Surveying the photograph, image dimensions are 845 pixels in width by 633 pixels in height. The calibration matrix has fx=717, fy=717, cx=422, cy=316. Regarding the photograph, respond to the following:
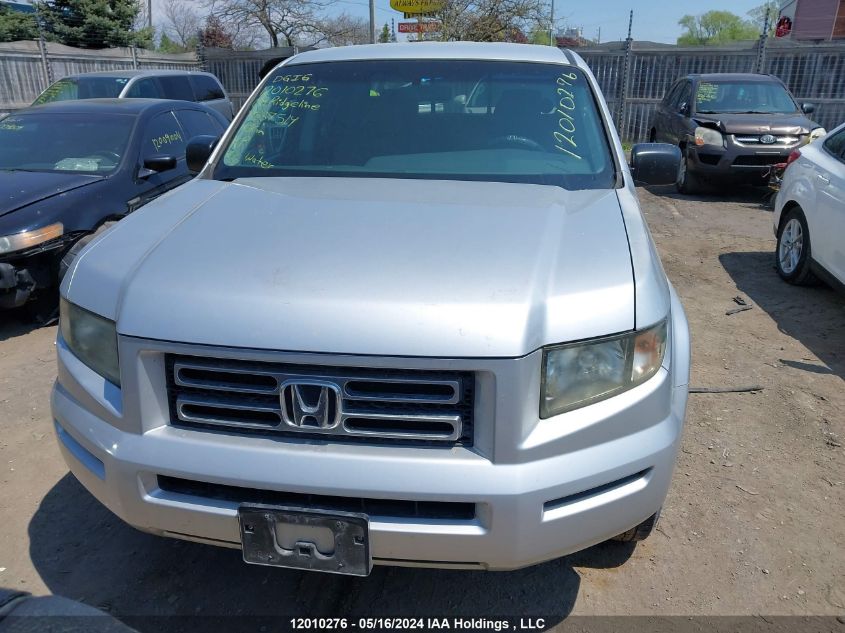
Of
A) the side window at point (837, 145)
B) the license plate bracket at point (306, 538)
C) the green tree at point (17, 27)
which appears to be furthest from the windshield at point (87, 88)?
the green tree at point (17, 27)

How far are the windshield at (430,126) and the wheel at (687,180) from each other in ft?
25.2

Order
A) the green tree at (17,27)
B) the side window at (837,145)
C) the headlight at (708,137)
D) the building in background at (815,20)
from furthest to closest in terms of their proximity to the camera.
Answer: the building in background at (815,20) < the green tree at (17,27) < the headlight at (708,137) < the side window at (837,145)

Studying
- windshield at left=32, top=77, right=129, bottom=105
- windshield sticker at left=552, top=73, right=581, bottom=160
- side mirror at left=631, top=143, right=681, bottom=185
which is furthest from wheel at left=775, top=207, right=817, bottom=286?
windshield at left=32, top=77, right=129, bottom=105

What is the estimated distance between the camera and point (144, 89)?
11.0 metres

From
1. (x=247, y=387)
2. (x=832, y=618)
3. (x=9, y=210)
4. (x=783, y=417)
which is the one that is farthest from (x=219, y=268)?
(x=9, y=210)

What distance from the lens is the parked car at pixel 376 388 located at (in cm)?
196

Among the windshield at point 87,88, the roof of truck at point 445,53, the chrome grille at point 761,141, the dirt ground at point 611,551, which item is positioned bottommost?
the dirt ground at point 611,551

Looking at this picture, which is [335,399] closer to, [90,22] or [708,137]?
[708,137]

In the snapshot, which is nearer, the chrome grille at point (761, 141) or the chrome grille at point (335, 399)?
the chrome grille at point (335, 399)

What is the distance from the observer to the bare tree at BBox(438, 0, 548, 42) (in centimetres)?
1914

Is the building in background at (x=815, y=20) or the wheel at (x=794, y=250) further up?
the building in background at (x=815, y=20)

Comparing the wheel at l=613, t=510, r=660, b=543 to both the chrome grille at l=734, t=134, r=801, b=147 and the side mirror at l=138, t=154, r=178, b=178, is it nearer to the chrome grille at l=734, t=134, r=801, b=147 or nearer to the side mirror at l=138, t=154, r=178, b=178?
the side mirror at l=138, t=154, r=178, b=178

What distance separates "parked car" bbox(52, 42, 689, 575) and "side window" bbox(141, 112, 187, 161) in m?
4.15

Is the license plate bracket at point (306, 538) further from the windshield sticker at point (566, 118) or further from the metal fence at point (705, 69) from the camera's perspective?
the metal fence at point (705, 69)
